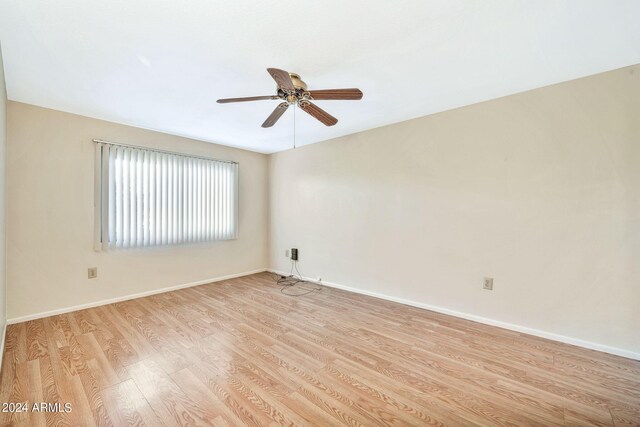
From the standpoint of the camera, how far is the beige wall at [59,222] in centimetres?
272

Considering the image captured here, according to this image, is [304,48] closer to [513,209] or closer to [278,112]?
[278,112]

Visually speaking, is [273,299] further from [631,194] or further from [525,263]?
[631,194]

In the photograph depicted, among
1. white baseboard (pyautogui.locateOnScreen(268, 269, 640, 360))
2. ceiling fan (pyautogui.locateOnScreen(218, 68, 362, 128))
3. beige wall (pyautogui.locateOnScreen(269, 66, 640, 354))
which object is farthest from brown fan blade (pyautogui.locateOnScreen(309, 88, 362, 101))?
white baseboard (pyautogui.locateOnScreen(268, 269, 640, 360))

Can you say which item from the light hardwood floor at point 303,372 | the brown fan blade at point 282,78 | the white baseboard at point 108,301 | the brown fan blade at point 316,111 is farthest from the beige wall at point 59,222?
the brown fan blade at point 282,78

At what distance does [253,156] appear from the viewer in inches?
194

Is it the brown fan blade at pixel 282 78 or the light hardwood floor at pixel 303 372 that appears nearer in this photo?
the light hardwood floor at pixel 303 372

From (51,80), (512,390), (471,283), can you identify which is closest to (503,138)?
(471,283)

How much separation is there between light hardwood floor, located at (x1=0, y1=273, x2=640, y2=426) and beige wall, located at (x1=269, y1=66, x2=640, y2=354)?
363mm

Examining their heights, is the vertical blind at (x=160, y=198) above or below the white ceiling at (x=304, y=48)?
below

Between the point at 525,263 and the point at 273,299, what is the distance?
2.87 meters

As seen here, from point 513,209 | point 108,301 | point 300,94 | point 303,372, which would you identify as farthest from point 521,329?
point 108,301

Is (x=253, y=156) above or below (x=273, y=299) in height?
above

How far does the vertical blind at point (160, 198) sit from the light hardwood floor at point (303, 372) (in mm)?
1073

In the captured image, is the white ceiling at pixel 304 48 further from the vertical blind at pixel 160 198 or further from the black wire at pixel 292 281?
the black wire at pixel 292 281
